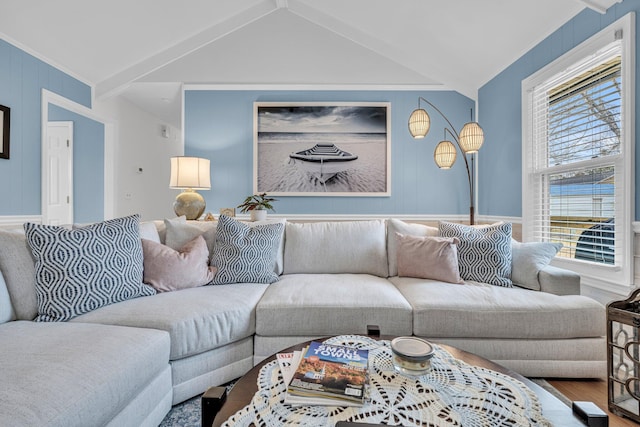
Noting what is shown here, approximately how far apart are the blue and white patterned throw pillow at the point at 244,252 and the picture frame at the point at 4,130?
2237 mm

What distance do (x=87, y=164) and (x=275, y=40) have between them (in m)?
3.03

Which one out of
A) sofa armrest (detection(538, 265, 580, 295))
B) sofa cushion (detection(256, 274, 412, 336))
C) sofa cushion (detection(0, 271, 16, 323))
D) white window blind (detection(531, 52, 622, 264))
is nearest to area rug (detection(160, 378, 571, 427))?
sofa cushion (detection(256, 274, 412, 336))

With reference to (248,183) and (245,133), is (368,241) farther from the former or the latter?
(245,133)

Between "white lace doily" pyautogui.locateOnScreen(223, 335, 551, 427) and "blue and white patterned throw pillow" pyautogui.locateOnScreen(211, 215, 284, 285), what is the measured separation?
1.08 meters

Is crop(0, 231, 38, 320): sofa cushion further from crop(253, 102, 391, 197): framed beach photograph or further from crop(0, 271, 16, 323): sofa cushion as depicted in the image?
crop(253, 102, 391, 197): framed beach photograph

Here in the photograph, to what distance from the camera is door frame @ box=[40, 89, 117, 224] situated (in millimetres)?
3104

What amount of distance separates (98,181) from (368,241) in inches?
152

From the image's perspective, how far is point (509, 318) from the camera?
1627 mm

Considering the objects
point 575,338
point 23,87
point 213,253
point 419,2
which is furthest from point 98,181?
point 575,338

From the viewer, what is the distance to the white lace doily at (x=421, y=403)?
31.0 inches

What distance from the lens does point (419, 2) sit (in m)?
2.81

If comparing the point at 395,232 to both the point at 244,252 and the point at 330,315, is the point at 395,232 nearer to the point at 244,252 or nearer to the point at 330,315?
the point at 330,315

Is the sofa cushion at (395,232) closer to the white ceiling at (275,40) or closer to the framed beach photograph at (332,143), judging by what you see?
the framed beach photograph at (332,143)

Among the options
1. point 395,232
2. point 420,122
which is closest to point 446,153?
A: point 420,122
